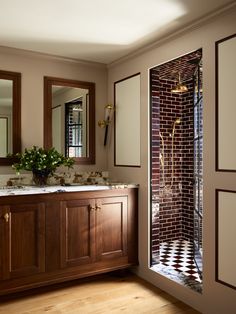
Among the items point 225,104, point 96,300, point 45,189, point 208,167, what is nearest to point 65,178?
point 45,189

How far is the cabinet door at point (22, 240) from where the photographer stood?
257 cm

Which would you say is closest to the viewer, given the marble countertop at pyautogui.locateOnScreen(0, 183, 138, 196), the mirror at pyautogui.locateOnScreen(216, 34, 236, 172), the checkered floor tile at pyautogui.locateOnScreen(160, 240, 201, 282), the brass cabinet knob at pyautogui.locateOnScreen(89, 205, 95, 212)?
the mirror at pyautogui.locateOnScreen(216, 34, 236, 172)

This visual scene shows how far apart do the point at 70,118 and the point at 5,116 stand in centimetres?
71

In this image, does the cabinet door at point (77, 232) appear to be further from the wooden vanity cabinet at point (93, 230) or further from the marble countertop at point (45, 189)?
the marble countertop at point (45, 189)

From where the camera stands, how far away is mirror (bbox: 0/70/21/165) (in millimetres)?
3129

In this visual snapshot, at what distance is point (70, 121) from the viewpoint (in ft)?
11.5

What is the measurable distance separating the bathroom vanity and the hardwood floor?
14 cm

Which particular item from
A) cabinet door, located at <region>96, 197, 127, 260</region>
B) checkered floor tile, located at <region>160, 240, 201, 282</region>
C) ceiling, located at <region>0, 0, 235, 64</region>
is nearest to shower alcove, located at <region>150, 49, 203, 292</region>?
checkered floor tile, located at <region>160, 240, 201, 282</region>

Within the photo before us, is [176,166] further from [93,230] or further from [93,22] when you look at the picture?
[93,22]

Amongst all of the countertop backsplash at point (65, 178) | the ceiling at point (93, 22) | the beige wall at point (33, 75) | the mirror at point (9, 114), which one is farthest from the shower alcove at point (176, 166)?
the mirror at point (9, 114)

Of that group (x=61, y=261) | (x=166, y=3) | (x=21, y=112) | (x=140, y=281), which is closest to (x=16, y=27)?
(x=21, y=112)

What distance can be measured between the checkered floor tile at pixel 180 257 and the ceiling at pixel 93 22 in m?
2.30

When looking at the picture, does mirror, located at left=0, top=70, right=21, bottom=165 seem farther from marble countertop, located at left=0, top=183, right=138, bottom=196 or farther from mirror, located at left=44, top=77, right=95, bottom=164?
marble countertop, located at left=0, top=183, right=138, bottom=196

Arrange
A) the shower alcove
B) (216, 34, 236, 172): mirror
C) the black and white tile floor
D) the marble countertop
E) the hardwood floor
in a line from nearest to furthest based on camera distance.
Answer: (216, 34, 236, 172): mirror → the hardwood floor → the marble countertop → the black and white tile floor → the shower alcove
